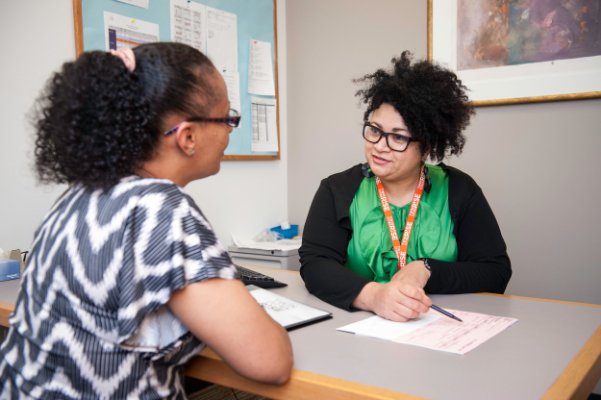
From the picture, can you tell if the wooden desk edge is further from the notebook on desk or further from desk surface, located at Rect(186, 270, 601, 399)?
the notebook on desk

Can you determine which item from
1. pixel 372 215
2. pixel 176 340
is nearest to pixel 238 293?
pixel 176 340

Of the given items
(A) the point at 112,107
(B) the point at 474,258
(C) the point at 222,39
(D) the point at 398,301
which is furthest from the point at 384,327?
(C) the point at 222,39

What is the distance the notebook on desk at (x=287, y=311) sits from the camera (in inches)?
43.3

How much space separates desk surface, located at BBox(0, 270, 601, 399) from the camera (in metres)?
0.76

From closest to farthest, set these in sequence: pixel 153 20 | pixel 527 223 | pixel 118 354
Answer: pixel 118 354
pixel 153 20
pixel 527 223

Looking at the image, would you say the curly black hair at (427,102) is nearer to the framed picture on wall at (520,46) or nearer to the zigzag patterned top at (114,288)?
the framed picture on wall at (520,46)

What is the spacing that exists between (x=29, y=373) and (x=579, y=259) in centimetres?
227

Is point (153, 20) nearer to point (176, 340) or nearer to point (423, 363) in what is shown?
point (176, 340)

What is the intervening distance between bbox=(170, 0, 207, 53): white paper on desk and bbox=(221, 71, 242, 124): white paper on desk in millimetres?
211

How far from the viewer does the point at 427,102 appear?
5.04 feet

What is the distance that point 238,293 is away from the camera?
747 mm

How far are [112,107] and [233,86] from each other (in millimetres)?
1918

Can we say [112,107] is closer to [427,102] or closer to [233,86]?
[427,102]

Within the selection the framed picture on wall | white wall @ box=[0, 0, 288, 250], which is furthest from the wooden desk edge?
the framed picture on wall
